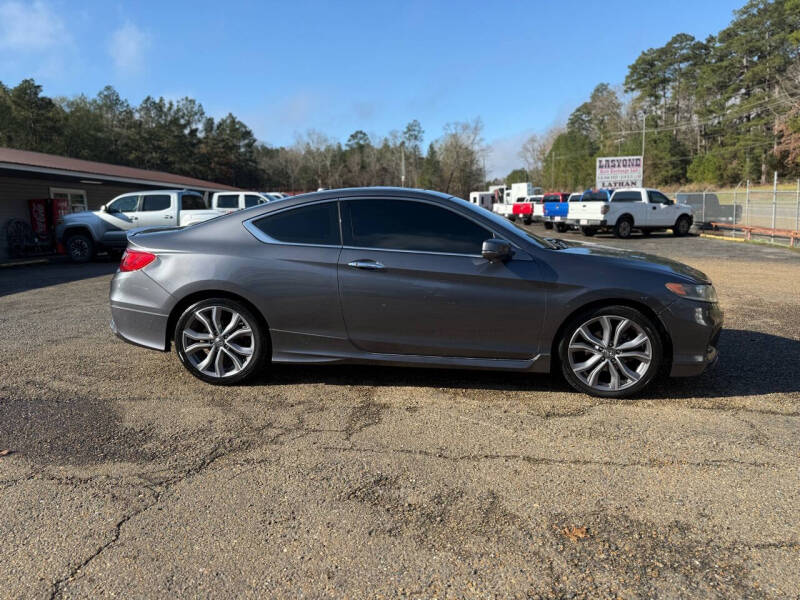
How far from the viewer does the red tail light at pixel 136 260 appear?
4457mm

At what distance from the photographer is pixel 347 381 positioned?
14.9 feet

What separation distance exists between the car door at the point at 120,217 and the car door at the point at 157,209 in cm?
18

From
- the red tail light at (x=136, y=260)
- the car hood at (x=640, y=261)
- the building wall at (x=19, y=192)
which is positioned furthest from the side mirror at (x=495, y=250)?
the building wall at (x=19, y=192)

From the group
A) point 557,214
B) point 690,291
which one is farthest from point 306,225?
point 557,214

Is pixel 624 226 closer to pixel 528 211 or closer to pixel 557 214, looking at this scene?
pixel 557 214

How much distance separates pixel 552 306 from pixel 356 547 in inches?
92.9

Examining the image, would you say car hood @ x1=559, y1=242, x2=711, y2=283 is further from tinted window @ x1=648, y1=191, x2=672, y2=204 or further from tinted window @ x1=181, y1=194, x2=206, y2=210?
tinted window @ x1=648, y1=191, x2=672, y2=204

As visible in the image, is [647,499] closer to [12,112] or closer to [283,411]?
[283,411]

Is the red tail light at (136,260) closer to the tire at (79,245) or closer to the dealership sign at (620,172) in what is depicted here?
the tire at (79,245)

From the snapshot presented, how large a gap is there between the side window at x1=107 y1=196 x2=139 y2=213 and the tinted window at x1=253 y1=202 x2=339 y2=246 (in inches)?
523

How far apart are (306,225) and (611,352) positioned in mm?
2603

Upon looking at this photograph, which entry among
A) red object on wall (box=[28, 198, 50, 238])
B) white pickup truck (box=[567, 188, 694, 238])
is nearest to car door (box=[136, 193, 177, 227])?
red object on wall (box=[28, 198, 50, 238])

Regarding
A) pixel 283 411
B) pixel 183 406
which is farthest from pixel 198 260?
pixel 283 411

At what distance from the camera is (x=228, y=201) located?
18.5 meters
